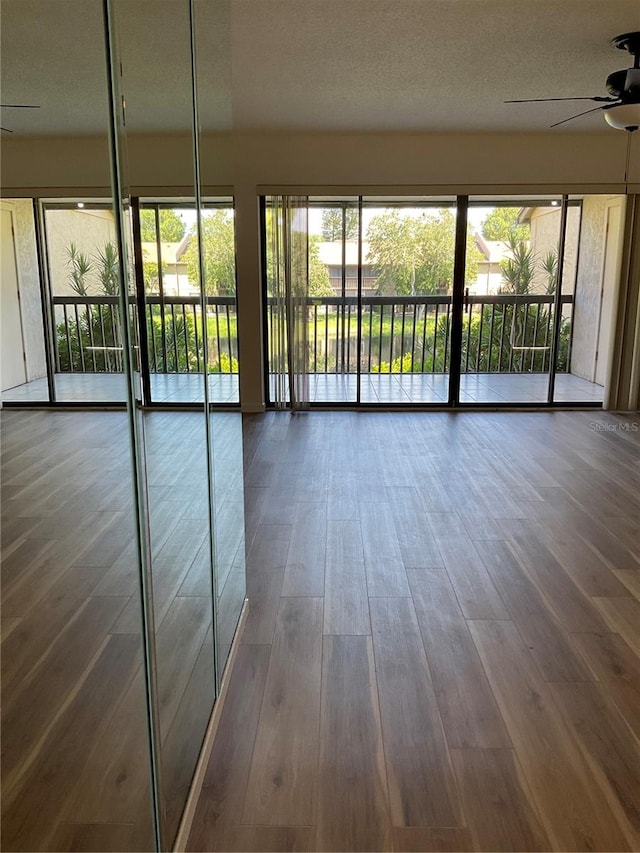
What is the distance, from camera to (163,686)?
50.3 inches

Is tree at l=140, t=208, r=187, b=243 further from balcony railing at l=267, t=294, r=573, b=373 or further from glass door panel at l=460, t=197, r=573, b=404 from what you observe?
glass door panel at l=460, t=197, r=573, b=404

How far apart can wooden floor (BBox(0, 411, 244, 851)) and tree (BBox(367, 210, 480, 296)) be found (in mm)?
4968

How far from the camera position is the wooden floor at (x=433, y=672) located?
4.97 ft

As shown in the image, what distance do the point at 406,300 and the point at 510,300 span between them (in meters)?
1.08

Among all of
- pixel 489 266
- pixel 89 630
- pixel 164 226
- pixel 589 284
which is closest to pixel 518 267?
pixel 489 266

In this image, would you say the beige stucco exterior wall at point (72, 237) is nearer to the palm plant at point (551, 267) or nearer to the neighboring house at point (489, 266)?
the neighboring house at point (489, 266)

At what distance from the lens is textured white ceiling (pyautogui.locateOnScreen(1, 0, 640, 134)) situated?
76cm

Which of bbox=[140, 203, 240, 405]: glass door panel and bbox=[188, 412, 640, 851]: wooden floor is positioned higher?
bbox=[140, 203, 240, 405]: glass door panel

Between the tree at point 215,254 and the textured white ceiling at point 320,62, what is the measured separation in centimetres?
28

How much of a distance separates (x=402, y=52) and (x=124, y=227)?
3.37 meters

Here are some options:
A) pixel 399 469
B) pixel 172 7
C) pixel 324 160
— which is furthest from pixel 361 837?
pixel 324 160

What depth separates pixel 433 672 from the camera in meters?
2.07

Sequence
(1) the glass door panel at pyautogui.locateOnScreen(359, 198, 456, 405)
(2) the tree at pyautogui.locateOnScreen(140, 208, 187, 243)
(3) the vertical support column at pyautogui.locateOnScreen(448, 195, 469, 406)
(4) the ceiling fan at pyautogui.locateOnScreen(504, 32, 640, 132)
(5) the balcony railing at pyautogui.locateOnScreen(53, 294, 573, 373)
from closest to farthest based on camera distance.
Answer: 1. (2) the tree at pyautogui.locateOnScreen(140, 208, 187, 243)
2. (4) the ceiling fan at pyautogui.locateOnScreen(504, 32, 640, 132)
3. (3) the vertical support column at pyautogui.locateOnScreen(448, 195, 469, 406)
4. (1) the glass door panel at pyautogui.locateOnScreen(359, 198, 456, 405)
5. (5) the balcony railing at pyautogui.locateOnScreen(53, 294, 573, 373)

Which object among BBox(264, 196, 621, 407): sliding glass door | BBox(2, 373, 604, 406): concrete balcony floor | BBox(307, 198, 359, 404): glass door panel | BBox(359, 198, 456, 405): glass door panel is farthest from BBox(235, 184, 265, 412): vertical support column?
BBox(359, 198, 456, 405): glass door panel
